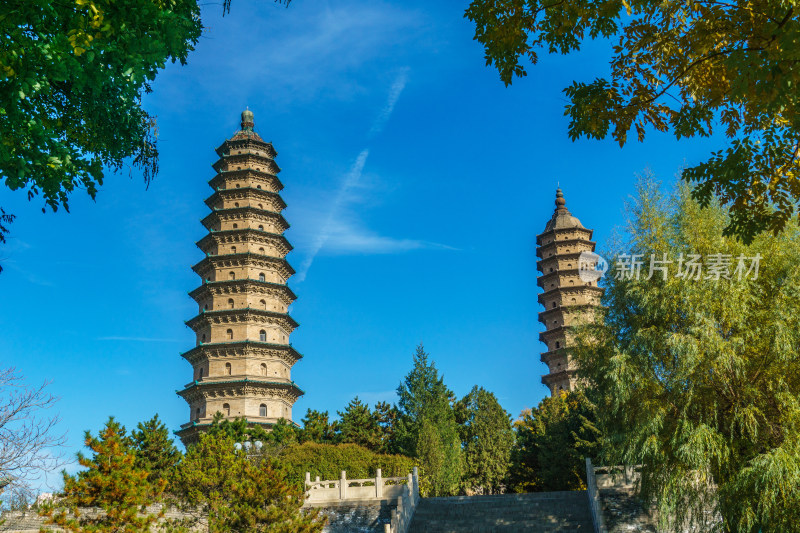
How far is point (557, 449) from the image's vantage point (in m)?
24.0

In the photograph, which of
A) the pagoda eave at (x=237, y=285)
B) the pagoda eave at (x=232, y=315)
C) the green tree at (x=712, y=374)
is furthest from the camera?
the pagoda eave at (x=237, y=285)

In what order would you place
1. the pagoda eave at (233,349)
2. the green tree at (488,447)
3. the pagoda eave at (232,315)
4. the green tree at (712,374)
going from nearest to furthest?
1. the green tree at (712,374)
2. the green tree at (488,447)
3. the pagoda eave at (233,349)
4. the pagoda eave at (232,315)

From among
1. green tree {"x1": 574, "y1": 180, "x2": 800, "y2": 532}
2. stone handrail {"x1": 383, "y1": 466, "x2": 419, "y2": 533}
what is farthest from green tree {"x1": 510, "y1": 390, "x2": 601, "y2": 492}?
green tree {"x1": 574, "y1": 180, "x2": 800, "y2": 532}

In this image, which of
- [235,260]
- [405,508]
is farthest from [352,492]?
[235,260]

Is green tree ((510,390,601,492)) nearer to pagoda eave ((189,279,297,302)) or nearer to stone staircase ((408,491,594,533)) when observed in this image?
stone staircase ((408,491,594,533))

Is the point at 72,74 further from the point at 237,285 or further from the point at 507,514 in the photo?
the point at 237,285

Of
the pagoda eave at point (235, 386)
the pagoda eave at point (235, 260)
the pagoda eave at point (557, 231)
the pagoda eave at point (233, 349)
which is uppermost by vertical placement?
the pagoda eave at point (557, 231)

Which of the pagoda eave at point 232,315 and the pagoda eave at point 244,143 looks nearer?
the pagoda eave at point 232,315

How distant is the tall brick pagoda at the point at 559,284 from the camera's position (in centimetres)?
3891

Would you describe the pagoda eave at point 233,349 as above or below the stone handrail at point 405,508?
above

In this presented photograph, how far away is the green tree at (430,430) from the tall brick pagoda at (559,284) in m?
9.17

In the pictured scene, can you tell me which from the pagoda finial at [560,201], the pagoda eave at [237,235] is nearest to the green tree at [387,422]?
the pagoda eave at [237,235]

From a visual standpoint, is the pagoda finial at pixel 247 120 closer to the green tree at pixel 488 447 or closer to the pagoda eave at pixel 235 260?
the pagoda eave at pixel 235 260

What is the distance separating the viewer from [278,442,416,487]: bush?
22.4 m
